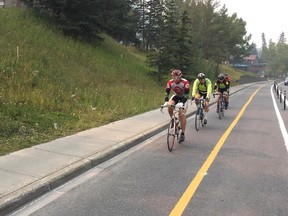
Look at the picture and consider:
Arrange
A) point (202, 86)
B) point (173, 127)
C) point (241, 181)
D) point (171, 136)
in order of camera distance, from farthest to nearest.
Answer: point (202, 86), point (173, 127), point (171, 136), point (241, 181)

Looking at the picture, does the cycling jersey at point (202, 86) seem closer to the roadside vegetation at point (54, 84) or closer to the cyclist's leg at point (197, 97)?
the cyclist's leg at point (197, 97)

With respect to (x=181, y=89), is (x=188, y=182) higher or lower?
lower

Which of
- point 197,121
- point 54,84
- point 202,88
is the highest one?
point 54,84

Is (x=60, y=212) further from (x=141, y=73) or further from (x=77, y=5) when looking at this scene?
(x=141, y=73)

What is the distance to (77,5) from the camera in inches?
985

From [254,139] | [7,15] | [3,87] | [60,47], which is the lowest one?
[254,139]

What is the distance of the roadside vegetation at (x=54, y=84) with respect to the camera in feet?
35.1

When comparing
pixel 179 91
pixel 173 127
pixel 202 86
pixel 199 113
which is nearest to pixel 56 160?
pixel 173 127

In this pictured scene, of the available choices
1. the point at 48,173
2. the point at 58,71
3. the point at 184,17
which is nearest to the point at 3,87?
the point at 58,71

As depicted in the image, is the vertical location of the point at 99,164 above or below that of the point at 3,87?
below

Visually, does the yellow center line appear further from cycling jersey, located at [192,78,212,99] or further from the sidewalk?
cycling jersey, located at [192,78,212,99]

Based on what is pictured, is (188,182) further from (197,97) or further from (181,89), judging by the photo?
(197,97)

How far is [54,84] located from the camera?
55.9ft

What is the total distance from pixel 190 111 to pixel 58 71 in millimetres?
6745
